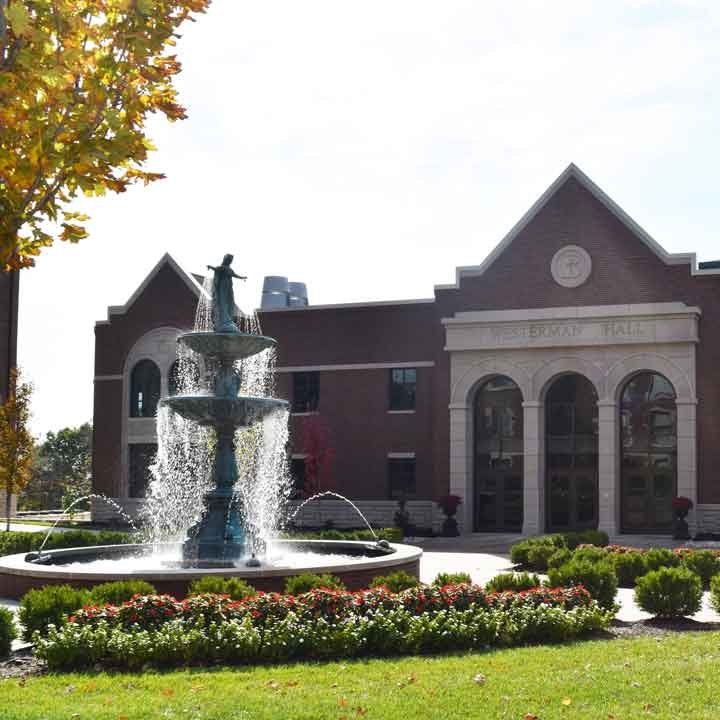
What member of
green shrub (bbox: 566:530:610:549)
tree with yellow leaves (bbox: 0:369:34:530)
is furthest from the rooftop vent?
green shrub (bbox: 566:530:610:549)

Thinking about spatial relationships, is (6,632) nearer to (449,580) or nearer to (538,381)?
(449,580)

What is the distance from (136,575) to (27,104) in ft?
30.1

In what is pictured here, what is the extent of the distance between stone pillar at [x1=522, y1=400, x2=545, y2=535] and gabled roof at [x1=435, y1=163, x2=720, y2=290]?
5317mm

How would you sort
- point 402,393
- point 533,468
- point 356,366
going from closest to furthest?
point 533,468, point 402,393, point 356,366

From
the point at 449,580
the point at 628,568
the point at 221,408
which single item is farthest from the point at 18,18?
the point at 628,568

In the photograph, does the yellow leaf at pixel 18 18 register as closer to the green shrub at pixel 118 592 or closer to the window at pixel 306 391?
the green shrub at pixel 118 592

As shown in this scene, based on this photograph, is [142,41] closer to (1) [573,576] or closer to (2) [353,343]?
(1) [573,576]

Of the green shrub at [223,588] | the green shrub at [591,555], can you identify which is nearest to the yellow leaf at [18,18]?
the green shrub at [223,588]

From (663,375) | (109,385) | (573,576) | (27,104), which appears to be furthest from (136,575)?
(109,385)

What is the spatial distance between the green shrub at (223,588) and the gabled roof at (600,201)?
2680 centimetres

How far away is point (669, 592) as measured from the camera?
1527 cm

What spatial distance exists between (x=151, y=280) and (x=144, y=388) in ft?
14.7

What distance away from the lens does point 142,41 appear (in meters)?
7.85

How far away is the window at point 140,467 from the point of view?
45375 millimetres
